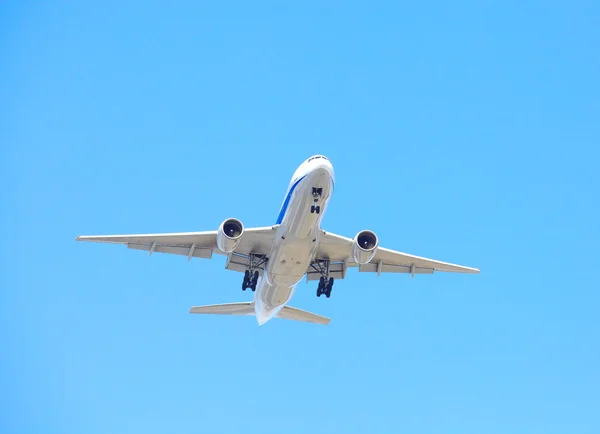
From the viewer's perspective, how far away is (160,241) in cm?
3106

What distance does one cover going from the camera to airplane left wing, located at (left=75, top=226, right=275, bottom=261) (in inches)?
1174

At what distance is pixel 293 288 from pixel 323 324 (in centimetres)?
494

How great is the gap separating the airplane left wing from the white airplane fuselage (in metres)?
0.73

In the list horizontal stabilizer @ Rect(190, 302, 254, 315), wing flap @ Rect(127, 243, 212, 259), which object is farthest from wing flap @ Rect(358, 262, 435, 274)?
wing flap @ Rect(127, 243, 212, 259)

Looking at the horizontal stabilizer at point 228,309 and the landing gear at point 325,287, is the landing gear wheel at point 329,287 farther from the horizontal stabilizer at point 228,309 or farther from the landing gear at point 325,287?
the horizontal stabilizer at point 228,309

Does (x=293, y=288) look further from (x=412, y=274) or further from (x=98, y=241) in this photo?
(x=98, y=241)

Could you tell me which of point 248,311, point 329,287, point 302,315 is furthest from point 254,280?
point 302,315

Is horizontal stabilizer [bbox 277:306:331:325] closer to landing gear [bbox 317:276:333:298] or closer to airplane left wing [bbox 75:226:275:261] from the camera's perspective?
landing gear [bbox 317:276:333:298]

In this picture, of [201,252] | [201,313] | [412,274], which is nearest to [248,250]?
[201,252]

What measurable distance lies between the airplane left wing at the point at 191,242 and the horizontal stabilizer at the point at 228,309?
9.26ft

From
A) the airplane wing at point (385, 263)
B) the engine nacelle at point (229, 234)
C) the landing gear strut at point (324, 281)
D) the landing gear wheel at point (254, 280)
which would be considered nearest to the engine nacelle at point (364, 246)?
the airplane wing at point (385, 263)

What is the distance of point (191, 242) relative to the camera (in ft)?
102

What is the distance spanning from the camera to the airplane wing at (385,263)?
103ft

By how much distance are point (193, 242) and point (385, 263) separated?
8247mm
